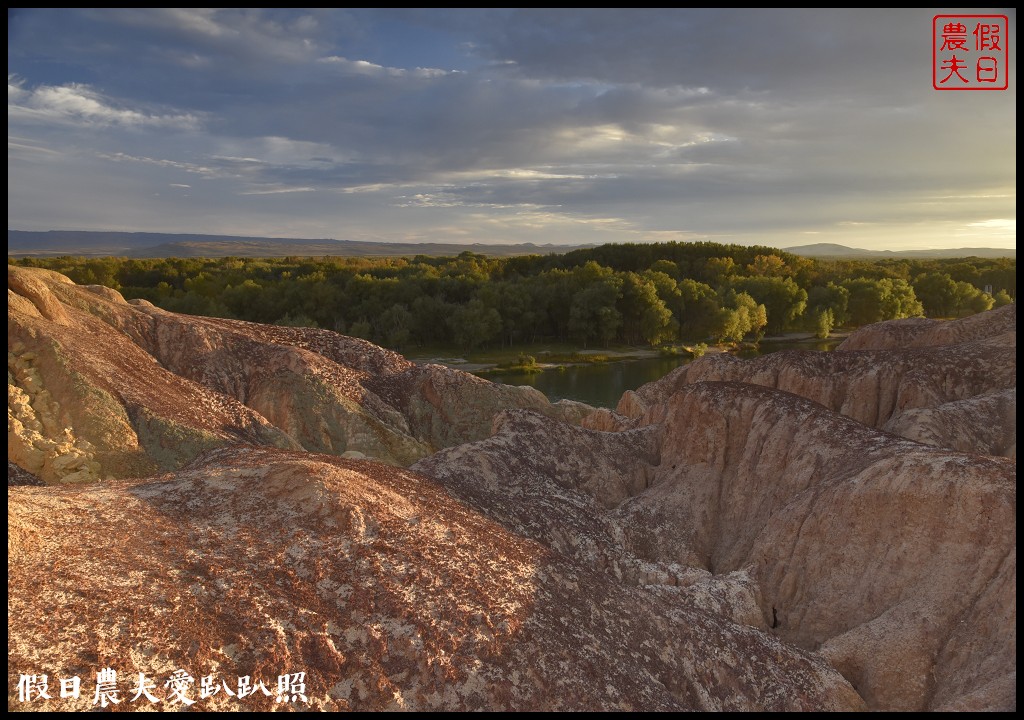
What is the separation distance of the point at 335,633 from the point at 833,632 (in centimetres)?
1011

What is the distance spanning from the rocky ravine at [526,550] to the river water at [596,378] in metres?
40.5

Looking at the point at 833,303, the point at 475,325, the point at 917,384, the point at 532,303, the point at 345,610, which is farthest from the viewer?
the point at 833,303

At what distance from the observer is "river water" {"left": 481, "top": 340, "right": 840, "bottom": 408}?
68.2 m

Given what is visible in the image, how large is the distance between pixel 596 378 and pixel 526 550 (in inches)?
2509

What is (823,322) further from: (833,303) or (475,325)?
(475,325)

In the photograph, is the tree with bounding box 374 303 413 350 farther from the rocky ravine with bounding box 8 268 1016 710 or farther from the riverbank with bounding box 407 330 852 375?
the rocky ravine with bounding box 8 268 1016 710

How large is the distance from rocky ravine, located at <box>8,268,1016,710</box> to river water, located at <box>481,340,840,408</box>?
40.5 meters

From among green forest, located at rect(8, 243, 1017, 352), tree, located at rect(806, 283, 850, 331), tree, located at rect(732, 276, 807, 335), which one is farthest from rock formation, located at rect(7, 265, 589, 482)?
tree, located at rect(806, 283, 850, 331)

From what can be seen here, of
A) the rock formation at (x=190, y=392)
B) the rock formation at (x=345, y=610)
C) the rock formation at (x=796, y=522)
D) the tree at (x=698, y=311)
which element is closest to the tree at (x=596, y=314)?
the tree at (x=698, y=311)

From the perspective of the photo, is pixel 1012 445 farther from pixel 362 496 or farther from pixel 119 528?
pixel 119 528

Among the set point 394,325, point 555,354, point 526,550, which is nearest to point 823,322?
point 555,354

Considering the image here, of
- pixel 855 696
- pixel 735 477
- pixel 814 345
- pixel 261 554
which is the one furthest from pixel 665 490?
pixel 814 345

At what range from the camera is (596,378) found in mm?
76438

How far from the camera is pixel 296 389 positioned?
3128cm
